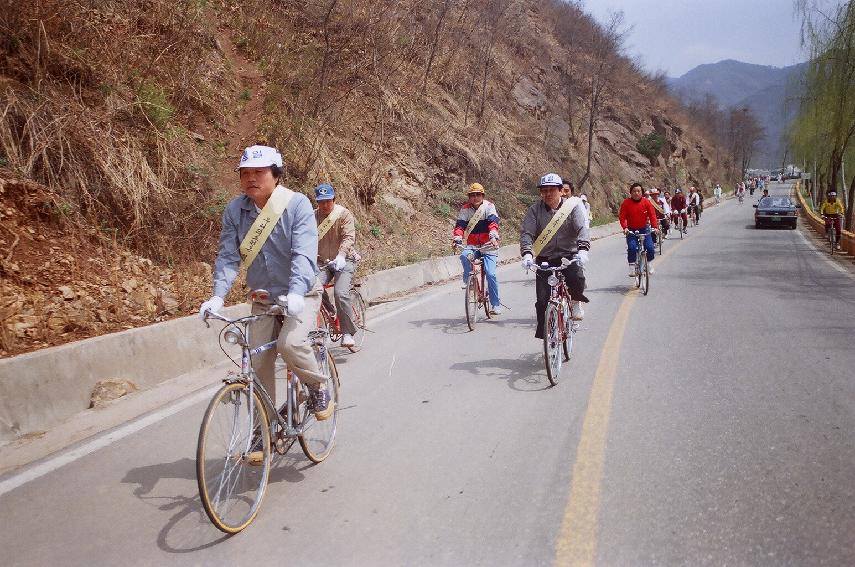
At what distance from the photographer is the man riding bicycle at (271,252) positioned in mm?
4273

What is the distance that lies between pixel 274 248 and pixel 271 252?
1.3 inches

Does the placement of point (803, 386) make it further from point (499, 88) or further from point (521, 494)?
point (499, 88)

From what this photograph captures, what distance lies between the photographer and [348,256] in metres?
8.50

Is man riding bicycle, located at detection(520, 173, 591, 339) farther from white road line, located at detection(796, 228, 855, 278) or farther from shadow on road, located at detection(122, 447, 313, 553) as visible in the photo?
white road line, located at detection(796, 228, 855, 278)

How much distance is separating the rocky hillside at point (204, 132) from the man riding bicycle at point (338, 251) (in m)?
2.23

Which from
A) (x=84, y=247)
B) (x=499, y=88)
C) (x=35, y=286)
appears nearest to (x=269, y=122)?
(x=84, y=247)

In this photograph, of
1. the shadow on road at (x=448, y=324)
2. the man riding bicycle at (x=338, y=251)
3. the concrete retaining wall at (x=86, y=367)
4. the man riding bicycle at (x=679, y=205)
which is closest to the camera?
the concrete retaining wall at (x=86, y=367)

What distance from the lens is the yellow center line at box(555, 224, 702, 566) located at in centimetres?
349

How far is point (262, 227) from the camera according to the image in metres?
4.28

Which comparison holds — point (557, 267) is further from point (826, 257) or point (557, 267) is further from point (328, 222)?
point (826, 257)

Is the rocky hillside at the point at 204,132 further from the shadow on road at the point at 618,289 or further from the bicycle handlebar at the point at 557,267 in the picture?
the shadow on road at the point at 618,289

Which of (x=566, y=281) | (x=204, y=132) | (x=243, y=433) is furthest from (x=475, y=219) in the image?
(x=204, y=132)

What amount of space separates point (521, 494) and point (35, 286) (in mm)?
6873

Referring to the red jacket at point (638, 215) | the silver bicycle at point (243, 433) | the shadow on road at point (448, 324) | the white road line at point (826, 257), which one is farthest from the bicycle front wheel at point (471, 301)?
the white road line at point (826, 257)
